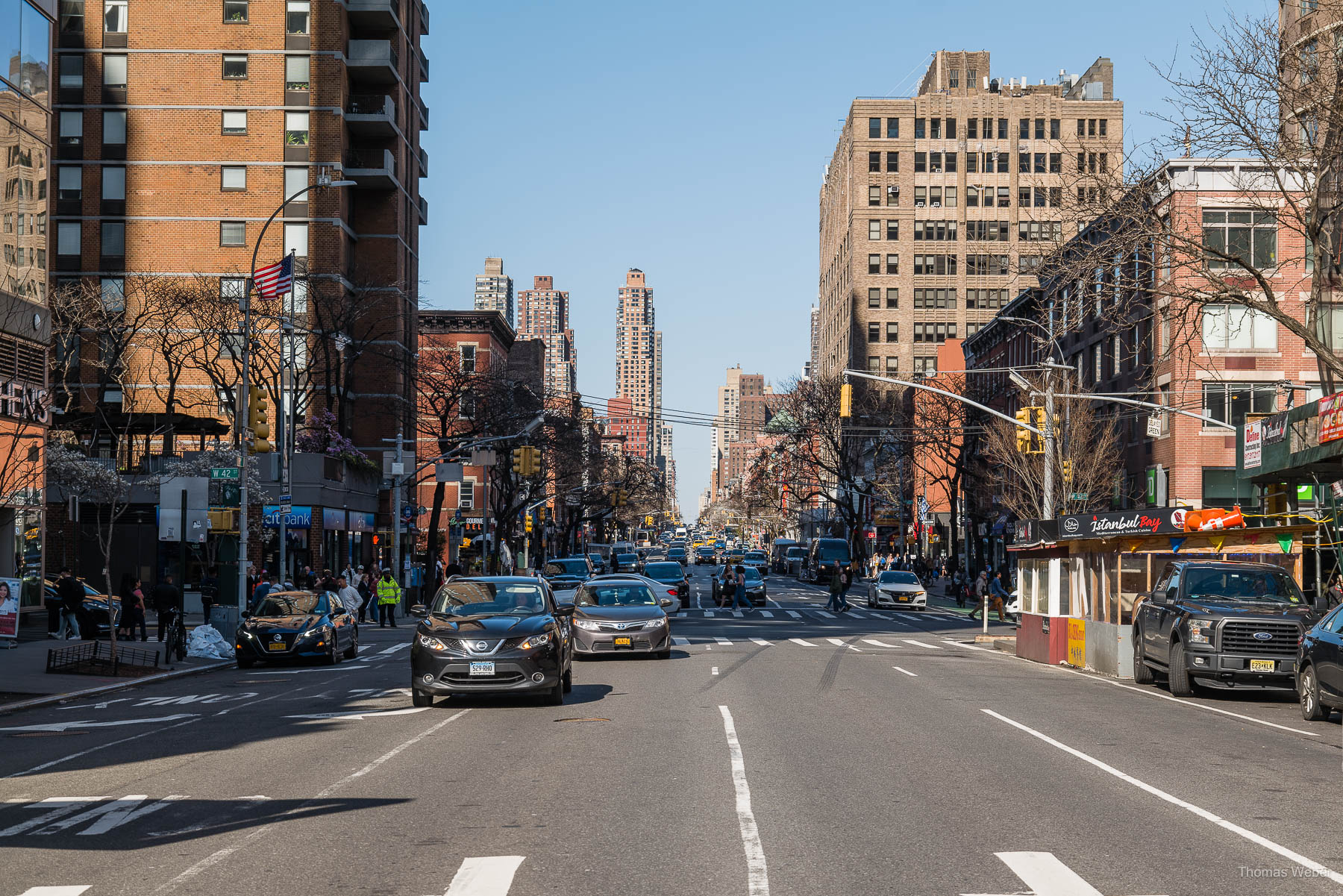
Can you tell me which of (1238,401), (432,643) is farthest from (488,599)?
(1238,401)

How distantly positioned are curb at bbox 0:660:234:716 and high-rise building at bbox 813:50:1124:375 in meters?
101

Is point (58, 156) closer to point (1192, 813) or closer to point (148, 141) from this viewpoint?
point (148, 141)

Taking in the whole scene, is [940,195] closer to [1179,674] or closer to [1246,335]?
[1246,335]

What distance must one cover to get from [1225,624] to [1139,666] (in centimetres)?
397

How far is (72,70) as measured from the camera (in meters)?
69.9

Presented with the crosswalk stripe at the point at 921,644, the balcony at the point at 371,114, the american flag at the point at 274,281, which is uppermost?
the balcony at the point at 371,114

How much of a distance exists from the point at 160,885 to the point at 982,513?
228 feet

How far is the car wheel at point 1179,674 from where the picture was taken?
68.3ft

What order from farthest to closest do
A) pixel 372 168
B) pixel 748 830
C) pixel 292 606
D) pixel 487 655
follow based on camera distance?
pixel 372 168
pixel 292 606
pixel 487 655
pixel 748 830

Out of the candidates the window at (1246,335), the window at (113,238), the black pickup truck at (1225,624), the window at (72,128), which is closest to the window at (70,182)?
the window at (72,128)

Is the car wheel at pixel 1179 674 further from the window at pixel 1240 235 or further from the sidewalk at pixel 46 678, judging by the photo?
the window at pixel 1240 235

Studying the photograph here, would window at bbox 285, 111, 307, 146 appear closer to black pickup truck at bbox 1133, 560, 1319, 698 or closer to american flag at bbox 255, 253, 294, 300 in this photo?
american flag at bbox 255, 253, 294, 300

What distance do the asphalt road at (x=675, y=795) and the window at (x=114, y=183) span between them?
5628 centimetres

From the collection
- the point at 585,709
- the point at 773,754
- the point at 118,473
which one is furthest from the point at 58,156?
the point at 773,754
